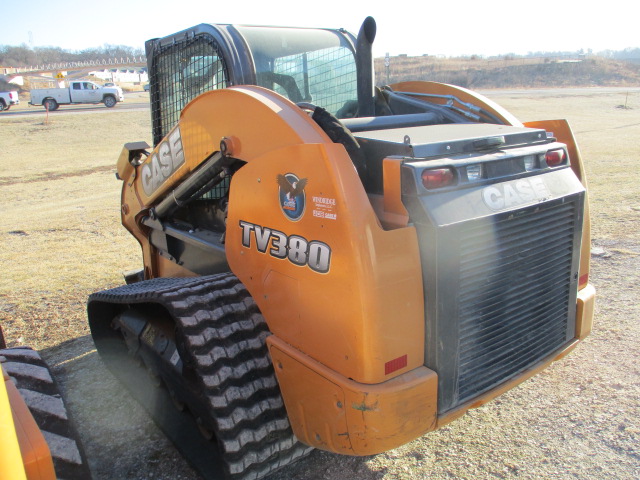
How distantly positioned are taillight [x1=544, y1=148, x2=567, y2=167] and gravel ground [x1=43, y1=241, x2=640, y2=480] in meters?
1.39

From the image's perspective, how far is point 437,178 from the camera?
2.09 meters

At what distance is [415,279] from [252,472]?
42.3 inches

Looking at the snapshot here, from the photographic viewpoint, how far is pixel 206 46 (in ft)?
10.9

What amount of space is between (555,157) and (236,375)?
1.74m

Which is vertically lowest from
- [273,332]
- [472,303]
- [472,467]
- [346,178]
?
[472,467]

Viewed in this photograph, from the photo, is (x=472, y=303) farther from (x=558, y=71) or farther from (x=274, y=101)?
(x=558, y=71)

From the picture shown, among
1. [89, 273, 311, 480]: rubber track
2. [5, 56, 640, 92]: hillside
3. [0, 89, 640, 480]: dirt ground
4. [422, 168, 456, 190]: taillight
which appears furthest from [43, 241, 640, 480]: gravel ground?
[5, 56, 640, 92]: hillside

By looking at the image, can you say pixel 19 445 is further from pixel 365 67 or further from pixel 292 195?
pixel 365 67

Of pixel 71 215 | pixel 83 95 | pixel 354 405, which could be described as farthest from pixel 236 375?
pixel 83 95

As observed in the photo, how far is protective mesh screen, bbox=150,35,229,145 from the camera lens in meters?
3.30

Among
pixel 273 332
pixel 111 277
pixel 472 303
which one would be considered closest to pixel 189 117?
pixel 273 332

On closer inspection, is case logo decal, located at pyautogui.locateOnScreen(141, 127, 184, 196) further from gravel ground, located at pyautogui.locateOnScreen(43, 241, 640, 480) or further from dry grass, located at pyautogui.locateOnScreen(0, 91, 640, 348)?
dry grass, located at pyautogui.locateOnScreen(0, 91, 640, 348)

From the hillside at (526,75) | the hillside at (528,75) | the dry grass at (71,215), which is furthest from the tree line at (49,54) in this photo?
the dry grass at (71,215)

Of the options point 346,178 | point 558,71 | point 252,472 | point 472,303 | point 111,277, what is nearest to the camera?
point 346,178
